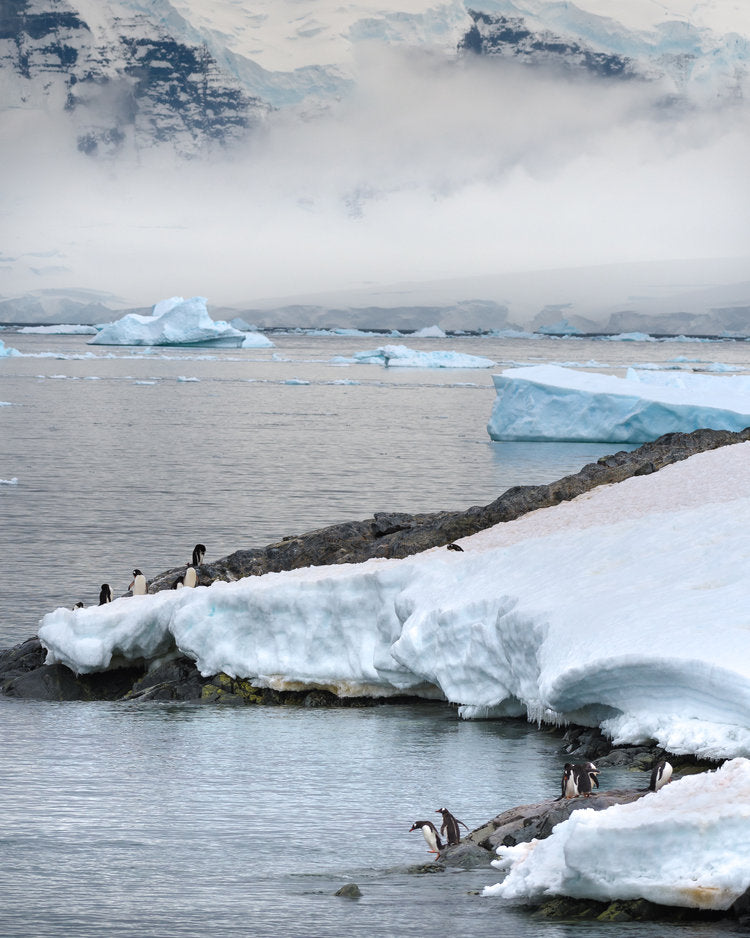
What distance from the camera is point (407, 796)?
33.7ft

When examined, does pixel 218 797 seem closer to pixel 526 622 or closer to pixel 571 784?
pixel 571 784

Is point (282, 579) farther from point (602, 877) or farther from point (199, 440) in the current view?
point (199, 440)

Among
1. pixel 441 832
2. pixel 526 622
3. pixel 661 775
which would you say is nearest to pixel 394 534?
pixel 526 622

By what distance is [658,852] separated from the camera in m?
7.20

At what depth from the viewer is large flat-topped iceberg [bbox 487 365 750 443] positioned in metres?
40.6

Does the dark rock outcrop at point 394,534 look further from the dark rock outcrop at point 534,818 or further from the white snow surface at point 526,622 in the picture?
the dark rock outcrop at point 534,818

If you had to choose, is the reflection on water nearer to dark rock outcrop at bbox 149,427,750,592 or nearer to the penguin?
the penguin

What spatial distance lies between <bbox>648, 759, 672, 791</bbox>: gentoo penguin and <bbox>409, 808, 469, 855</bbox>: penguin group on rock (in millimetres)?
1445

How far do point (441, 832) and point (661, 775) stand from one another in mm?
1707

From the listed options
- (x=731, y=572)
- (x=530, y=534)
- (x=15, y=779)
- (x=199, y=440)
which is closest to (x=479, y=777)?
(x=731, y=572)

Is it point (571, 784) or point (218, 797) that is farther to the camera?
point (218, 797)

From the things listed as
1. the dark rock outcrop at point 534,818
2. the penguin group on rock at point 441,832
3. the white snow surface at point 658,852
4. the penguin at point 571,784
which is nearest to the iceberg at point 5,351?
the penguin group on rock at point 441,832

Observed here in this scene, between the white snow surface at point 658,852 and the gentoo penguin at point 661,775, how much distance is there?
785mm

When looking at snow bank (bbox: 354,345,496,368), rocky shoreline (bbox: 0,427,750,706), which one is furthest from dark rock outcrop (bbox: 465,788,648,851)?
snow bank (bbox: 354,345,496,368)
